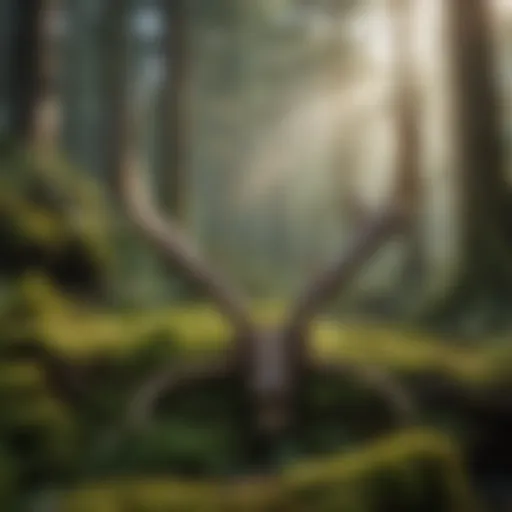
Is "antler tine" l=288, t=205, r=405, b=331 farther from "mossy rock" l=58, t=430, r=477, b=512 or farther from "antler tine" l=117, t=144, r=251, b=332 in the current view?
"mossy rock" l=58, t=430, r=477, b=512

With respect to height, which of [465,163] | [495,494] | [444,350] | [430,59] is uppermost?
[430,59]

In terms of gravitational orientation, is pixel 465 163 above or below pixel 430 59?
below

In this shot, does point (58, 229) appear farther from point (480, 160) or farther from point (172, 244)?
point (480, 160)

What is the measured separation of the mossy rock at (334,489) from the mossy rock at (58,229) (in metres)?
0.49

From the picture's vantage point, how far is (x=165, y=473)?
2.37m

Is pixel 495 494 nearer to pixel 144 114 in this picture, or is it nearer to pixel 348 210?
pixel 348 210

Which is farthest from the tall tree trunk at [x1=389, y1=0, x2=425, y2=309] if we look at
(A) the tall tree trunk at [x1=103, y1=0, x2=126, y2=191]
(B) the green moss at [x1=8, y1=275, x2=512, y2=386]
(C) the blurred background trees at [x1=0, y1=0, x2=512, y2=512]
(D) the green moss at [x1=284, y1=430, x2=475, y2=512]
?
(A) the tall tree trunk at [x1=103, y1=0, x2=126, y2=191]

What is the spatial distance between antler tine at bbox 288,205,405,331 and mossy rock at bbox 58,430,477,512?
0.33 m

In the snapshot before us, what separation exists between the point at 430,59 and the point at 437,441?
0.87m

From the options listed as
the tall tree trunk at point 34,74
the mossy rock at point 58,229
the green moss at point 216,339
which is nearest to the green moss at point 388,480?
the green moss at point 216,339

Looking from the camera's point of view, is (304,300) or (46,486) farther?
(304,300)

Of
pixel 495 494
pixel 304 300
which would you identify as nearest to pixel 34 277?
pixel 304 300

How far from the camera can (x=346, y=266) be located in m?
2.53

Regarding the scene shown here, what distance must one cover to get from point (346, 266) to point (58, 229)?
656 mm
